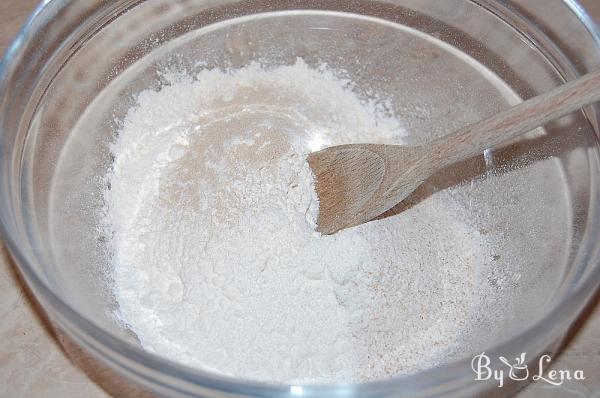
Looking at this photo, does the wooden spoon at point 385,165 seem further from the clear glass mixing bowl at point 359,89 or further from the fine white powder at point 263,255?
the clear glass mixing bowl at point 359,89

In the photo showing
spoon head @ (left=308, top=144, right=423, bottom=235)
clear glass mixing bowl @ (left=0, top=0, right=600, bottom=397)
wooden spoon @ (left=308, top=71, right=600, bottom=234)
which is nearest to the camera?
clear glass mixing bowl @ (left=0, top=0, right=600, bottom=397)

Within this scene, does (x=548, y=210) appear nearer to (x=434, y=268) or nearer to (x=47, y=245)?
(x=434, y=268)

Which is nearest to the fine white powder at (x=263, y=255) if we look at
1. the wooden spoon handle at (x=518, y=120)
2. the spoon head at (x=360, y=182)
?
the spoon head at (x=360, y=182)

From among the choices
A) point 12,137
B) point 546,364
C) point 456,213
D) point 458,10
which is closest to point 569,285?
point 546,364

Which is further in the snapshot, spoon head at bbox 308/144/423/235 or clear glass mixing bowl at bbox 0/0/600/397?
spoon head at bbox 308/144/423/235

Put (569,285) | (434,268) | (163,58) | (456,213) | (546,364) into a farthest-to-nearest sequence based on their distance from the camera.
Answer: (163,58) < (456,213) < (434,268) < (546,364) < (569,285)

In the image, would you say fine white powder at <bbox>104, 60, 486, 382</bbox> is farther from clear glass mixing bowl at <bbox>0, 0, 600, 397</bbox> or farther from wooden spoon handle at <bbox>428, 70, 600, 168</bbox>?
wooden spoon handle at <bbox>428, 70, 600, 168</bbox>

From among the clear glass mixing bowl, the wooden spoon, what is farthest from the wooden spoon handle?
the clear glass mixing bowl
